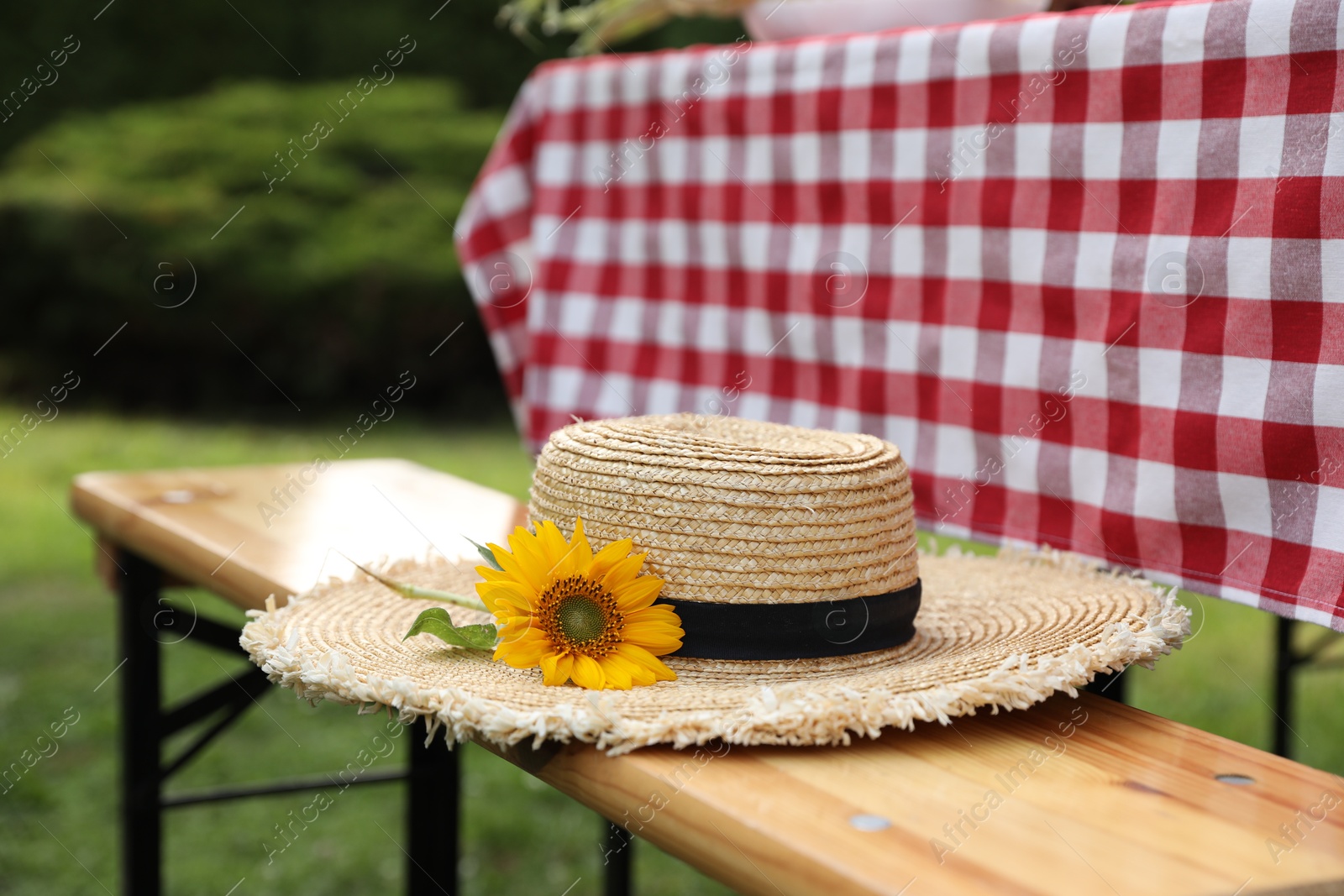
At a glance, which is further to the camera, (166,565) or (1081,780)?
(166,565)

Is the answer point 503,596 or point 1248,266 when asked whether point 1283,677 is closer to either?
point 1248,266

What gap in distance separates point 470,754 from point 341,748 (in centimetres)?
34

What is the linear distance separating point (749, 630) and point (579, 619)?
0.12 metres

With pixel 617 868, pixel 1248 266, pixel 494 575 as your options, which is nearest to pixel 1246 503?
pixel 1248 266

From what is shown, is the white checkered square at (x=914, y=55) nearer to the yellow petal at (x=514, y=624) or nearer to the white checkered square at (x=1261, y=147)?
the white checkered square at (x=1261, y=147)

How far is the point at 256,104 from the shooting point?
6.44 metres

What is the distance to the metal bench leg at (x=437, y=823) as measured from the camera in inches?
59.1

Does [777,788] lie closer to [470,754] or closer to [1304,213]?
[1304,213]

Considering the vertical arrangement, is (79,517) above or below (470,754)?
above

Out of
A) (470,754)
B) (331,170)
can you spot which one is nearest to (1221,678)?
(470,754)

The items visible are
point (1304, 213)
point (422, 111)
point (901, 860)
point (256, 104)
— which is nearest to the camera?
point (901, 860)

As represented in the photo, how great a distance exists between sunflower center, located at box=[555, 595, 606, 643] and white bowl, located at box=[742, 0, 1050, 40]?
807 millimetres

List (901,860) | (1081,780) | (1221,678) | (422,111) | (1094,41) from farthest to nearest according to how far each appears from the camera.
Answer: (422,111)
(1221,678)
(1094,41)
(1081,780)
(901,860)

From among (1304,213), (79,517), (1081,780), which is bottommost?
(79,517)
